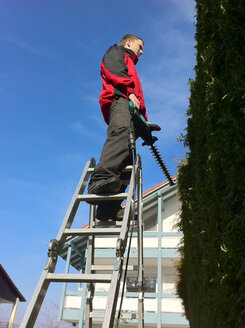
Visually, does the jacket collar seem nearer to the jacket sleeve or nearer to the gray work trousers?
the jacket sleeve

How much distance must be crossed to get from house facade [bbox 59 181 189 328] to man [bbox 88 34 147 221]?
10621 mm

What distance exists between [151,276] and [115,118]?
16849 mm

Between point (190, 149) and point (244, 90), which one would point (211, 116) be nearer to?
point (244, 90)

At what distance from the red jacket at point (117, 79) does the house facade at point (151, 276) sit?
1063cm

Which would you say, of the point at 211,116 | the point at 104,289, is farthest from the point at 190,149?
the point at 104,289

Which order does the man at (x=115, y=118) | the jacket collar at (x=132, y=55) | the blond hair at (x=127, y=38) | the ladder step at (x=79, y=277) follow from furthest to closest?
the blond hair at (x=127, y=38) < the jacket collar at (x=132, y=55) < the man at (x=115, y=118) < the ladder step at (x=79, y=277)

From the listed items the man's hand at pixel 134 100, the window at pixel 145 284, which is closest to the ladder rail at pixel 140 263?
the man's hand at pixel 134 100

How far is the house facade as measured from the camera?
15.4m

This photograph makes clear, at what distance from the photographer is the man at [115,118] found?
3.42 metres

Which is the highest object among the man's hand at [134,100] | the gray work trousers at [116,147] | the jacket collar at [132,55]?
the jacket collar at [132,55]

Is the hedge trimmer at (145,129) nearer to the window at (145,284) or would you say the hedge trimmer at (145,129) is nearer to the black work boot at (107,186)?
the black work boot at (107,186)

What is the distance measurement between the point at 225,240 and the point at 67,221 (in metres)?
1.46

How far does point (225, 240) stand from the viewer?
2.24 m

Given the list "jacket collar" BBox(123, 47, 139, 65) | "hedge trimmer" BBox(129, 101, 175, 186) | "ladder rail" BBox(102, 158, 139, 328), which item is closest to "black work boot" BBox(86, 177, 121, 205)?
"ladder rail" BBox(102, 158, 139, 328)
